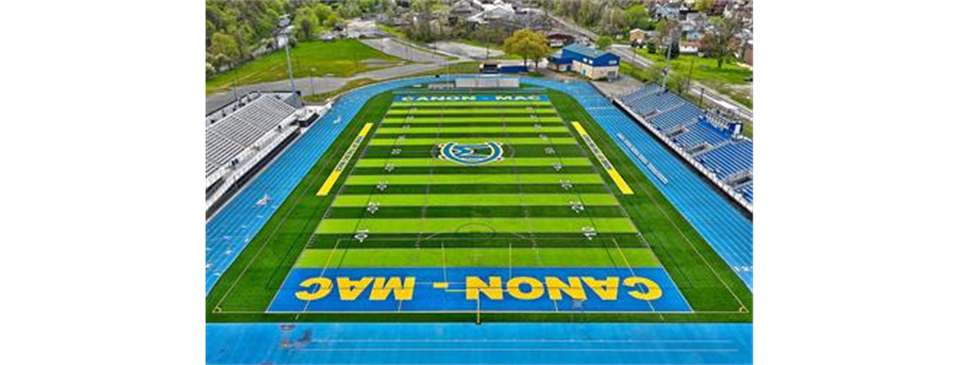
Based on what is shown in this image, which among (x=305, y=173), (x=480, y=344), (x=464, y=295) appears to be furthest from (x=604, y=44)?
(x=480, y=344)

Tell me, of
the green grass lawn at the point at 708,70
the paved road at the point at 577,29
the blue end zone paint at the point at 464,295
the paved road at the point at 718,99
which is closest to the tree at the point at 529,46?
the paved road at the point at 718,99

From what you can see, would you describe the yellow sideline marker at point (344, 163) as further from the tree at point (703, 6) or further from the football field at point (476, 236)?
the tree at point (703, 6)

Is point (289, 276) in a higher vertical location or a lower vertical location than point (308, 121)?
lower

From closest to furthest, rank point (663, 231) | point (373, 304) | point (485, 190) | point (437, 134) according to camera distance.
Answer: point (373, 304)
point (663, 231)
point (485, 190)
point (437, 134)

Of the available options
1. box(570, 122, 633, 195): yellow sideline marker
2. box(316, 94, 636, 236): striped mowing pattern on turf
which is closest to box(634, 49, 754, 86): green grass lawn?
box(570, 122, 633, 195): yellow sideline marker
